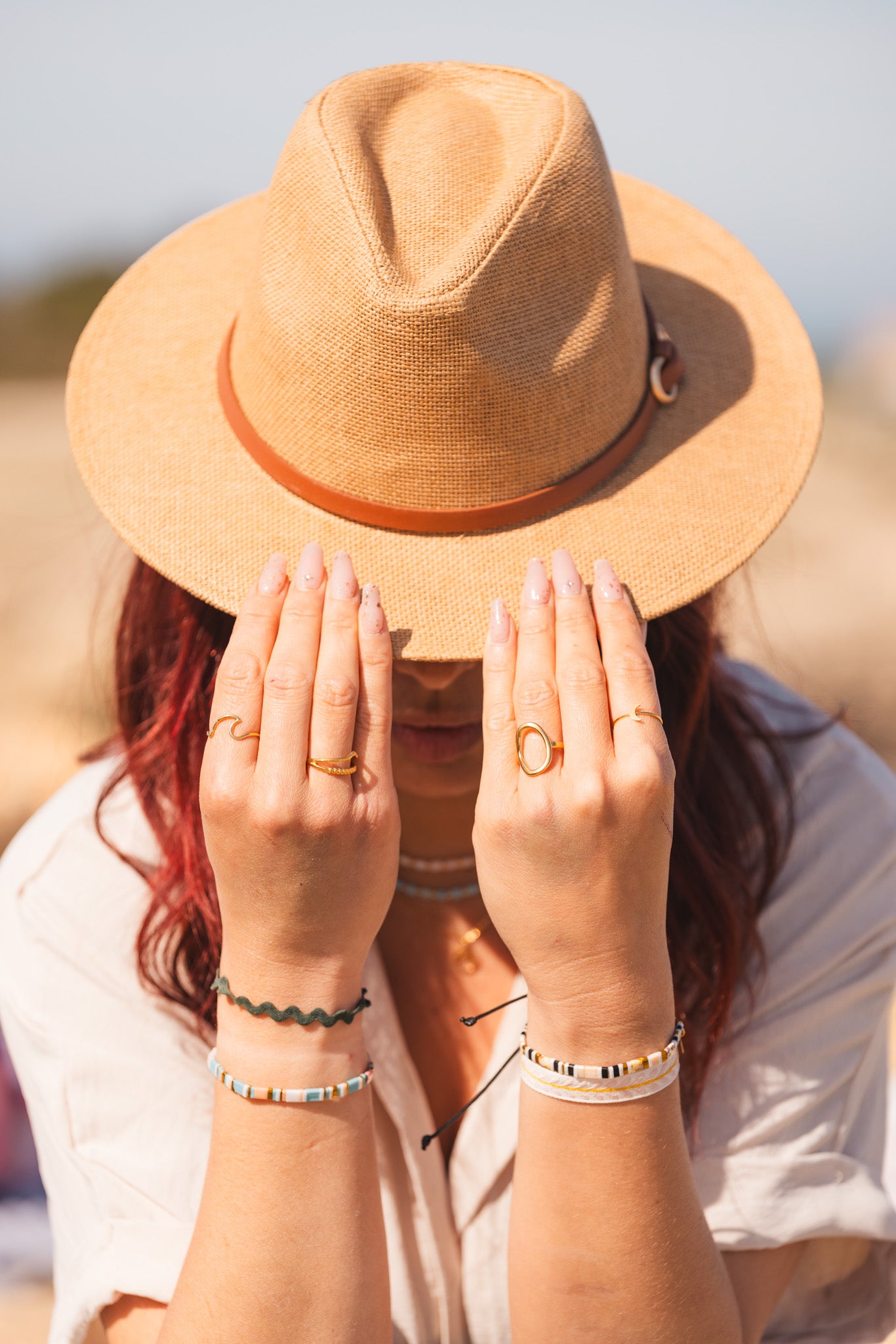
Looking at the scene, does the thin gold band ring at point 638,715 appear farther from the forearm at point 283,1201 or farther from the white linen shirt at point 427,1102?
the white linen shirt at point 427,1102

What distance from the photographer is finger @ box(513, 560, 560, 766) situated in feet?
4.96

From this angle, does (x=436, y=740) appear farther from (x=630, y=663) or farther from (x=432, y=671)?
(x=630, y=663)

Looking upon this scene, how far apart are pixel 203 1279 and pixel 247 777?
0.81 m

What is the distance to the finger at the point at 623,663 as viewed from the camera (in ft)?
4.95

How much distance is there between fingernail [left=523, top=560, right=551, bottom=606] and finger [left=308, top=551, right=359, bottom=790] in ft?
0.79

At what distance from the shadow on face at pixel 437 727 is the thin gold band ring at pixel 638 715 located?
0.34 metres

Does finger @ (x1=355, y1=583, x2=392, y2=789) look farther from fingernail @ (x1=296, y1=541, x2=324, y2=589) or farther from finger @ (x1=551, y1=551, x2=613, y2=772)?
finger @ (x1=551, y1=551, x2=613, y2=772)

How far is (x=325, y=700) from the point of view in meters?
1.50

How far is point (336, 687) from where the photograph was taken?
150cm

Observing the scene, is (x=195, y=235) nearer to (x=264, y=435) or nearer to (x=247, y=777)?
(x=264, y=435)

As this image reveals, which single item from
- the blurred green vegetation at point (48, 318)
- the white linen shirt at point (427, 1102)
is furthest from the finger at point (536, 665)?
the blurred green vegetation at point (48, 318)

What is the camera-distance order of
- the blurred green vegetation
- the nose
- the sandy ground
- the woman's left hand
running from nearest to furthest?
the woman's left hand, the nose, the sandy ground, the blurred green vegetation

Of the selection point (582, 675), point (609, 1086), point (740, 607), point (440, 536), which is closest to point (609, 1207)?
point (609, 1086)

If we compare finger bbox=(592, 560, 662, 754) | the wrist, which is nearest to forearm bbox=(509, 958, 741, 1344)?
the wrist
